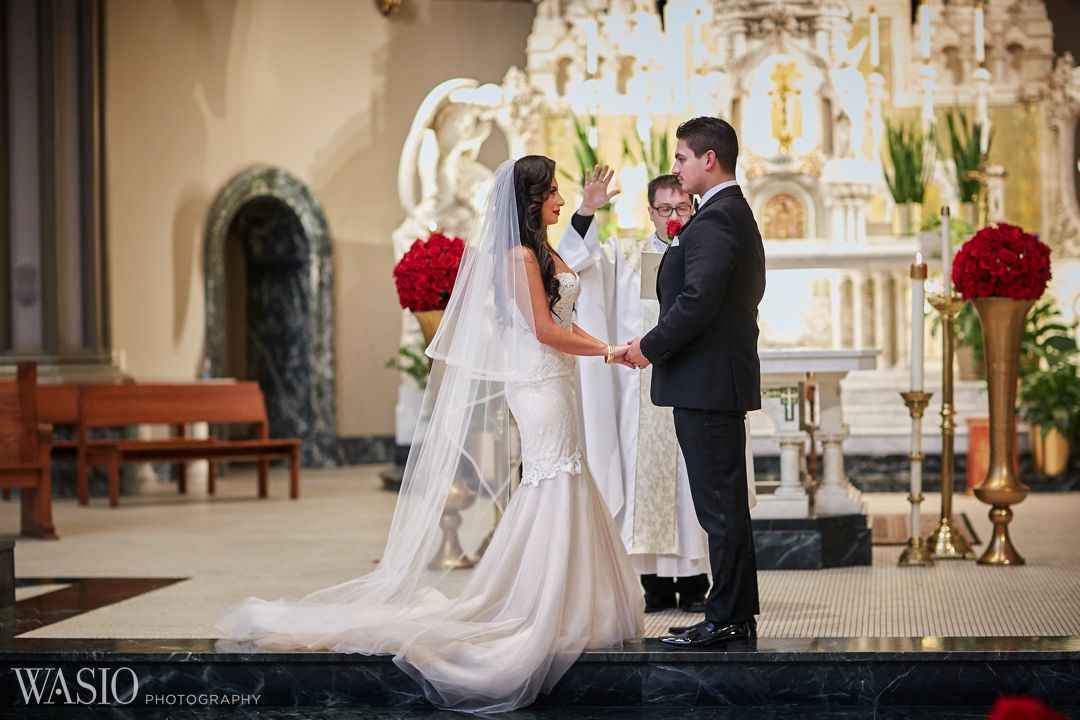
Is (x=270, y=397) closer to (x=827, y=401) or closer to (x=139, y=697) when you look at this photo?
(x=827, y=401)

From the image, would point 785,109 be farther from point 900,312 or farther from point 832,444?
point 832,444

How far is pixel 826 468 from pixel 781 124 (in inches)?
203

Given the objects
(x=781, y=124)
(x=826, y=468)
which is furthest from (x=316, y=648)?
(x=781, y=124)

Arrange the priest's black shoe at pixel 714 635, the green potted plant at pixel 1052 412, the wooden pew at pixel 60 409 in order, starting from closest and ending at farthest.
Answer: the priest's black shoe at pixel 714 635 → the green potted plant at pixel 1052 412 → the wooden pew at pixel 60 409

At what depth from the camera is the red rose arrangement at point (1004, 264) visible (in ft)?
22.4

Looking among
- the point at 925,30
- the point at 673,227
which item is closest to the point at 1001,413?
the point at 673,227

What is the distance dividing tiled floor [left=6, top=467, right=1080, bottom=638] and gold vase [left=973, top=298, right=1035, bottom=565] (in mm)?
179

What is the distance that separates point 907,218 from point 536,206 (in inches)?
298

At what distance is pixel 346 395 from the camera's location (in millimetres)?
14078

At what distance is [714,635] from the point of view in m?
4.63

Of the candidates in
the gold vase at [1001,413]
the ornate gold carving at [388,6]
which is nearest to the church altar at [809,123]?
the ornate gold carving at [388,6]

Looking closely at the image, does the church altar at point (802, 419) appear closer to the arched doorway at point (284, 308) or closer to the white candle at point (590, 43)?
the white candle at point (590, 43)

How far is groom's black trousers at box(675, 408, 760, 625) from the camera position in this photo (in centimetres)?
452

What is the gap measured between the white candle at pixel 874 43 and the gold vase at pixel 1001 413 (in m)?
6.19
